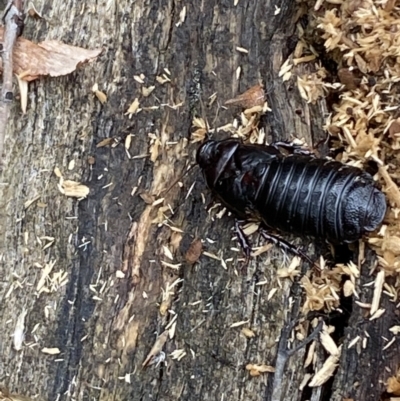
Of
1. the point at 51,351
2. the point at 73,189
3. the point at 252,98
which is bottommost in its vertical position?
the point at 51,351

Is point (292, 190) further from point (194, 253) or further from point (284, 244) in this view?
point (194, 253)

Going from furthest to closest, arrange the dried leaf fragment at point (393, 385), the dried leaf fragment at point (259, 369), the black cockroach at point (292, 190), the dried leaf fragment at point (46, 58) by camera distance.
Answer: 1. the dried leaf fragment at point (46, 58)
2. the dried leaf fragment at point (259, 369)
3. the black cockroach at point (292, 190)
4. the dried leaf fragment at point (393, 385)

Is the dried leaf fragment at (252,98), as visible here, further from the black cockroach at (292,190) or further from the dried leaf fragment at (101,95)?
the dried leaf fragment at (101,95)

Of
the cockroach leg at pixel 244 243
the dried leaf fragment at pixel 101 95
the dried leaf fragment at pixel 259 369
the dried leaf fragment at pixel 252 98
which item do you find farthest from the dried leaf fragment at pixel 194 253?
the dried leaf fragment at pixel 101 95

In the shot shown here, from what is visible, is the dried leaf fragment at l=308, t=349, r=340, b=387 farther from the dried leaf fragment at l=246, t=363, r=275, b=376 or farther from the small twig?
the small twig

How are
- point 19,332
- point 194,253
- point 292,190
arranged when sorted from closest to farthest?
point 292,190, point 194,253, point 19,332

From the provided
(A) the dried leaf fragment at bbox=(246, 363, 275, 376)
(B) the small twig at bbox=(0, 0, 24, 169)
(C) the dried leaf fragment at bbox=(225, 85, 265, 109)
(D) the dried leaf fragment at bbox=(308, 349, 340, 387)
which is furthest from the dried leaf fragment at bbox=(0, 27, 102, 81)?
(D) the dried leaf fragment at bbox=(308, 349, 340, 387)

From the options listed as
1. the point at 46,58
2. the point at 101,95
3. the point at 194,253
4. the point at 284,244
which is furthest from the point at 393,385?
the point at 46,58
